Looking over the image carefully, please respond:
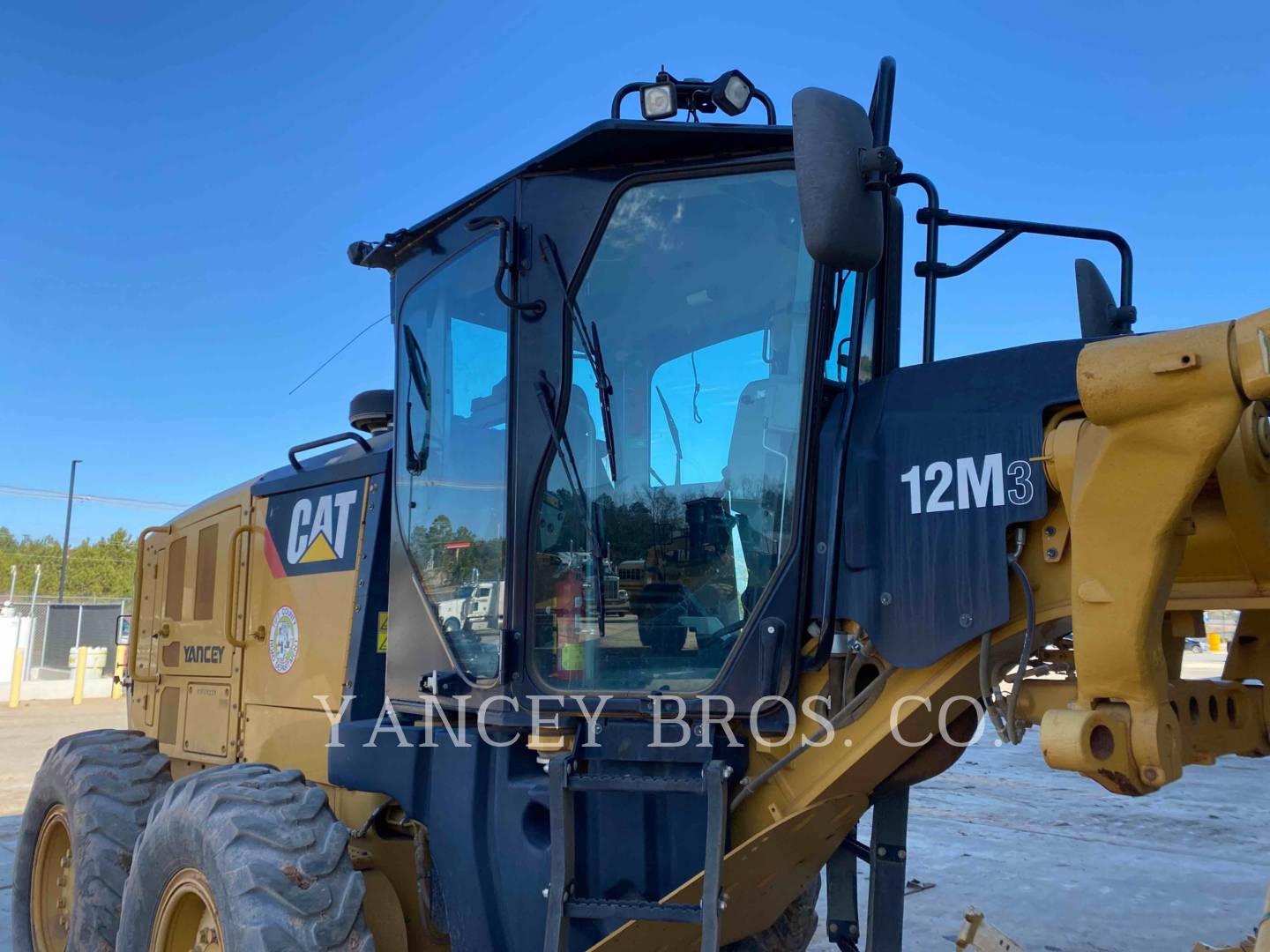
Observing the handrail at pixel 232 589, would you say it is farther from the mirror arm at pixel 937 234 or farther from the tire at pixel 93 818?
the mirror arm at pixel 937 234

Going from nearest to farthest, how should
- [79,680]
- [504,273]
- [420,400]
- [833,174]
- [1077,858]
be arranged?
[833,174] → [504,273] → [420,400] → [1077,858] → [79,680]

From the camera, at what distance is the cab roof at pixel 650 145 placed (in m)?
2.73

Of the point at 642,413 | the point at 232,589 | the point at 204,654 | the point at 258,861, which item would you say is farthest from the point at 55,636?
the point at 642,413

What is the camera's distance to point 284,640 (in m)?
4.04

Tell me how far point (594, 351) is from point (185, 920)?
86.3 inches

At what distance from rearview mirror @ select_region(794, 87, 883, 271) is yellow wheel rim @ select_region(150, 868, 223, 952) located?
99.1 inches

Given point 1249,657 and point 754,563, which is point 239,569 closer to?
point 754,563

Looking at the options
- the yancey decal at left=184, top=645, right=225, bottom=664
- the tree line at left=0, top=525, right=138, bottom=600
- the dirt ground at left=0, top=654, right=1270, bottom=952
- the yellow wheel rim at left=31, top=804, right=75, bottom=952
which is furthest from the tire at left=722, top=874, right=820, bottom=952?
the tree line at left=0, top=525, right=138, bottom=600

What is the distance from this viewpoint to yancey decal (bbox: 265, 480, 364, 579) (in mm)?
3758

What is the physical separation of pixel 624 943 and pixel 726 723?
65cm

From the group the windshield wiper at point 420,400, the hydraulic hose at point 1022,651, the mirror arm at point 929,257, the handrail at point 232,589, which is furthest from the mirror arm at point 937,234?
the handrail at point 232,589

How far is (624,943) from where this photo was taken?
8.93ft

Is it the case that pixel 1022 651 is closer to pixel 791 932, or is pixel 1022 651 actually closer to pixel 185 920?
pixel 791 932

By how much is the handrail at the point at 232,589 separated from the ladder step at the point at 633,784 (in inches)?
83.6
